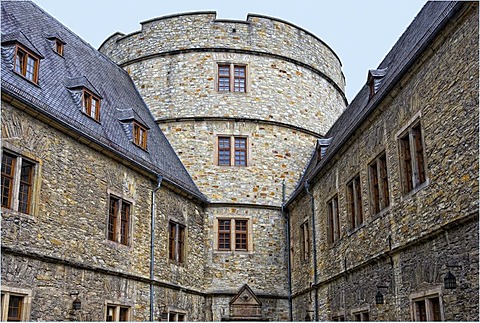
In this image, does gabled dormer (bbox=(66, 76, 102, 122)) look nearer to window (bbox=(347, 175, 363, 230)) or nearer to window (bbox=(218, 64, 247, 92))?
window (bbox=(347, 175, 363, 230))

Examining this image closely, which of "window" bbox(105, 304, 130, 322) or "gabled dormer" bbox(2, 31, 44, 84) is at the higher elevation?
"gabled dormer" bbox(2, 31, 44, 84)

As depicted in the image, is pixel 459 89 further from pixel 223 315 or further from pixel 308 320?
pixel 223 315

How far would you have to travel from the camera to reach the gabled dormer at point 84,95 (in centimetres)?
1497

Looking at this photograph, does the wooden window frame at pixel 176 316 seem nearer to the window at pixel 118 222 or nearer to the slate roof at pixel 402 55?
the window at pixel 118 222

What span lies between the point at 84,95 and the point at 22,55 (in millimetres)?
2140

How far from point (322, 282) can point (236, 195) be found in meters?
4.95

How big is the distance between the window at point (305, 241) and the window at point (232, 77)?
5.53 metres

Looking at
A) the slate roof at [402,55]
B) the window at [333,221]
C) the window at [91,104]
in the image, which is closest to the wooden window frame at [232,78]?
the slate roof at [402,55]

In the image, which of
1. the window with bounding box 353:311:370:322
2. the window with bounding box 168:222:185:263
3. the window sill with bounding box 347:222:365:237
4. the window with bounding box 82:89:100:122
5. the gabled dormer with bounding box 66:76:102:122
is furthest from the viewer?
the window with bounding box 168:222:185:263

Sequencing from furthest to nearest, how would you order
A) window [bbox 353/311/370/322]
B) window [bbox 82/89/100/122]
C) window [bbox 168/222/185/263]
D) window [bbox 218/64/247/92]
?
window [bbox 218/64/247/92], window [bbox 168/222/185/263], window [bbox 82/89/100/122], window [bbox 353/311/370/322]

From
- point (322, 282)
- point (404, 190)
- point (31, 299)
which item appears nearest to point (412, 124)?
point (404, 190)

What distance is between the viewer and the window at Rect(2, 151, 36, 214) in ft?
37.5

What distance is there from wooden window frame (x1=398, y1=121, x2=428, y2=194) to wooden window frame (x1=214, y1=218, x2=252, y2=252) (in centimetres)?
927

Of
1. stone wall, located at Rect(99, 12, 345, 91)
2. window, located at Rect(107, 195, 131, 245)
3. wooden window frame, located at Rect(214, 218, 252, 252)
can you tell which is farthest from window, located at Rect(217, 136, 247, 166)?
window, located at Rect(107, 195, 131, 245)
